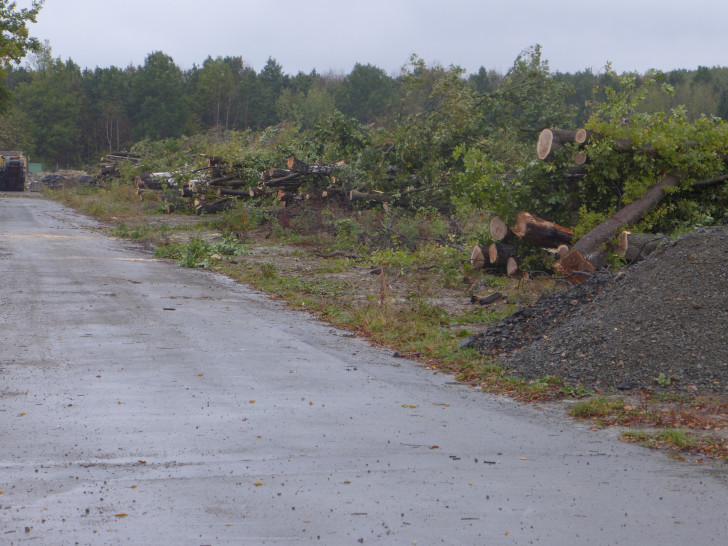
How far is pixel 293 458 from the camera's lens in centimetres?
505

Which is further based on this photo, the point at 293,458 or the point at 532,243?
the point at 532,243

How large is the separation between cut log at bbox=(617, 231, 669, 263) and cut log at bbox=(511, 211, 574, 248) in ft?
4.27

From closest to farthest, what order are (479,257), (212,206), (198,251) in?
(479,257)
(198,251)
(212,206)

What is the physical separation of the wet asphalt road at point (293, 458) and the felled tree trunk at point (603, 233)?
4.03 metres

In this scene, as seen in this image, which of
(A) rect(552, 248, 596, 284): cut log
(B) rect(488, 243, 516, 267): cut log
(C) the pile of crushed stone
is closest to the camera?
(C) the pile of crushed stone

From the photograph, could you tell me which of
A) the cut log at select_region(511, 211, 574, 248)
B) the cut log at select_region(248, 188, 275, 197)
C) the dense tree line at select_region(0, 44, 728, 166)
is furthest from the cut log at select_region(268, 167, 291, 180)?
the dense tree line at select_region(0, 44, 728, 166)

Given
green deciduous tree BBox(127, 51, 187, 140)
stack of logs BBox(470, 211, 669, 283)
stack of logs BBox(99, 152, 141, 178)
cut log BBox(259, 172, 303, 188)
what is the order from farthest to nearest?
green deciduous tree BBox(127, 51, 187, 140), stack of logs BBox(99, 152, 141, 178), cut log BBox(259, 172, 303, 188), stack of logs BBox(470, 211, 669, 283)

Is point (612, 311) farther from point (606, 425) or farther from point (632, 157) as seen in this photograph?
point (632, 157)

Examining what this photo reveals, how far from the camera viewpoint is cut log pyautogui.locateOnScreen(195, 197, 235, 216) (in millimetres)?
27562

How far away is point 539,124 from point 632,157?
1020 centimetres


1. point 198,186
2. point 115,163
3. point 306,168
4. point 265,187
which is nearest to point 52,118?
point 115,163

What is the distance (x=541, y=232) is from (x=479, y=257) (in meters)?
1.36

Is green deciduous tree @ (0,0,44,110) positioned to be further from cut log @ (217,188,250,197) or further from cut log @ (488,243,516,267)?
cut log @ (488,243,516,267)

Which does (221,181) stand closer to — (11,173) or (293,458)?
(293,458)
